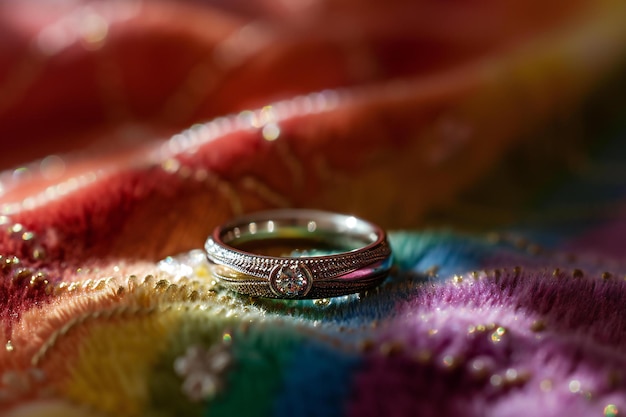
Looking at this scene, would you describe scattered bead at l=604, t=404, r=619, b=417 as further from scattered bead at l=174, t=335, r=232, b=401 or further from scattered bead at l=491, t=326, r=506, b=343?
scattered bead at l=174, t=335, r=232, b=401

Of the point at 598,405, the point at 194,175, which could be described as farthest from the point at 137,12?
the point at 598,405

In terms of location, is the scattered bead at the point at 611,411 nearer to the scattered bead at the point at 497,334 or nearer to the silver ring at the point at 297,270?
the scattered bead at the point at 497,334

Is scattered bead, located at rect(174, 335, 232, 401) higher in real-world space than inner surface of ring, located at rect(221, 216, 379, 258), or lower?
higher

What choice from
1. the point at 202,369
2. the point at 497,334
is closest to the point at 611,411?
the point at 497,334

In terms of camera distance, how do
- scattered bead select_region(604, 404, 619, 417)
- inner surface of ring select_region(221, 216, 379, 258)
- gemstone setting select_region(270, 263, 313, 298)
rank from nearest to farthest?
1. scattered bead select_region(604, 404, 619, 417)
2. gemstone setting select_region(270, 263, 313, 298)
3. inner surface of ring select_region(221, 216, 379, 258)

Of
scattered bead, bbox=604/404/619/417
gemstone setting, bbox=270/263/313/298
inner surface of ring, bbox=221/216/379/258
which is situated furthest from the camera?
inner surface of ring, bbox=221/216/379/258

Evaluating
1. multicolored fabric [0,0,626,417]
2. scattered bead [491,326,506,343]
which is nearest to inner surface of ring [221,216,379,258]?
multicolored fabric [0,0,626,417]

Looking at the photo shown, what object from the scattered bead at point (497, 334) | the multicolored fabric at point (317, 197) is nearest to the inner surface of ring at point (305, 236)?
the multicolored fabric at point (317, 197)
